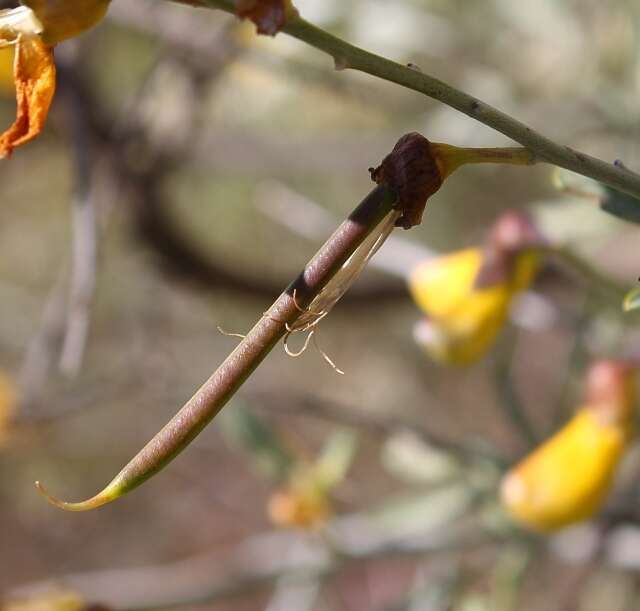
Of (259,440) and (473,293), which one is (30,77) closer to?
(473,293)

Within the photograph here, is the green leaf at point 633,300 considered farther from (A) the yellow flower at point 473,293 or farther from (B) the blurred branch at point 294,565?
(B) the blurred branch at point 294,565

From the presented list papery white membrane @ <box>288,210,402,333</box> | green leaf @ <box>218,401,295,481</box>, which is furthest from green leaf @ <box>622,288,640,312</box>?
green leaf @ <box>218,401,295,481</box>

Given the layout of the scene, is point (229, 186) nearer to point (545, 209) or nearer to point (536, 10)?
point (536, 10)

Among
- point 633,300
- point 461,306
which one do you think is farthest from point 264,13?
point 461,306

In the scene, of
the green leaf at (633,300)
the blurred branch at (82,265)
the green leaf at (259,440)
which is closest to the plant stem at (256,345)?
the green leaf at (633,300)

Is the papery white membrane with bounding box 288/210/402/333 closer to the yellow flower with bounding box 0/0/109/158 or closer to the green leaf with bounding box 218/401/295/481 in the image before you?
the yellow flower with bounding box 0/0/109/158

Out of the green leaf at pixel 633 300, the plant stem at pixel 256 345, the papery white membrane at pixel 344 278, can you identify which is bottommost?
the plant stem at pixel 256 345
